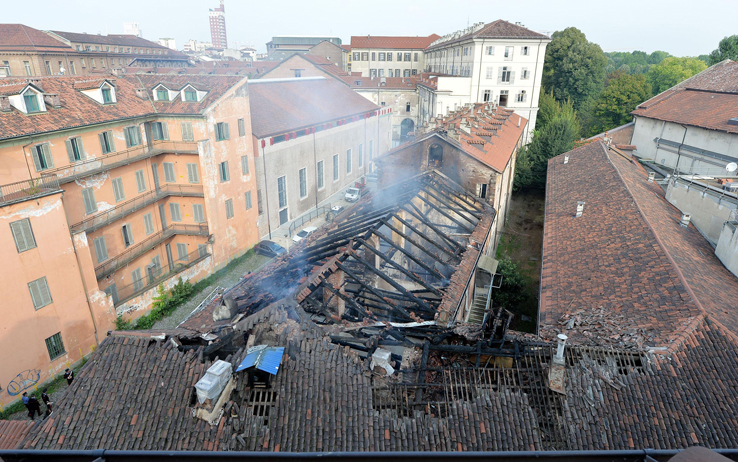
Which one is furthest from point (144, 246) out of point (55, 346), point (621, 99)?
point (621, 99)

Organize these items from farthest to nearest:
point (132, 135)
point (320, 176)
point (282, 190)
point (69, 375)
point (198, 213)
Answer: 1. point (320, 176)
2. point (282, 190)
3. point (198, 213)
4. point (132, 135)
5. point (69, 375)

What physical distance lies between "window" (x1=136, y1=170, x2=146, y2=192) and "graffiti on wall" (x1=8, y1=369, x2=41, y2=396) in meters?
11.3

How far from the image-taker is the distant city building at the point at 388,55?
3177 inches

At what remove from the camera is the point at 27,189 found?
18.0 metres

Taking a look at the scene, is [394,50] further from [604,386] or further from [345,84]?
[604,386]

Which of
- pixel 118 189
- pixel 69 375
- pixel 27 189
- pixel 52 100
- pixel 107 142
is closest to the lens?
pixel 27 189

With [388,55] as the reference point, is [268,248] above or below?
below

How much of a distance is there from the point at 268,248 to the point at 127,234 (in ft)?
31.1

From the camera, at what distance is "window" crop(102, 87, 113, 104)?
23.4 m

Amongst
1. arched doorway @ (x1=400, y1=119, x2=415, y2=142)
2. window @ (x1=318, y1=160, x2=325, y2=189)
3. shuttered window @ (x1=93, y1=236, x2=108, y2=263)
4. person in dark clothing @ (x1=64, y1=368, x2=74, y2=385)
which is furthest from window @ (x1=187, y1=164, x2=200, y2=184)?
arched doorway @ (x1=400, y1=119, x2=415, y2=142)

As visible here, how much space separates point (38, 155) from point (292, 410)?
1827 cm

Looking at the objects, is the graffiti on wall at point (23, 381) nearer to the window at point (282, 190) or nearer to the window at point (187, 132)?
the window at point (187, 132)

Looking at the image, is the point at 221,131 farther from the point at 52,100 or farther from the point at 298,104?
the point at 298,104

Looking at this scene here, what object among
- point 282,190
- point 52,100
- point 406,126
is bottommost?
point 282,190
